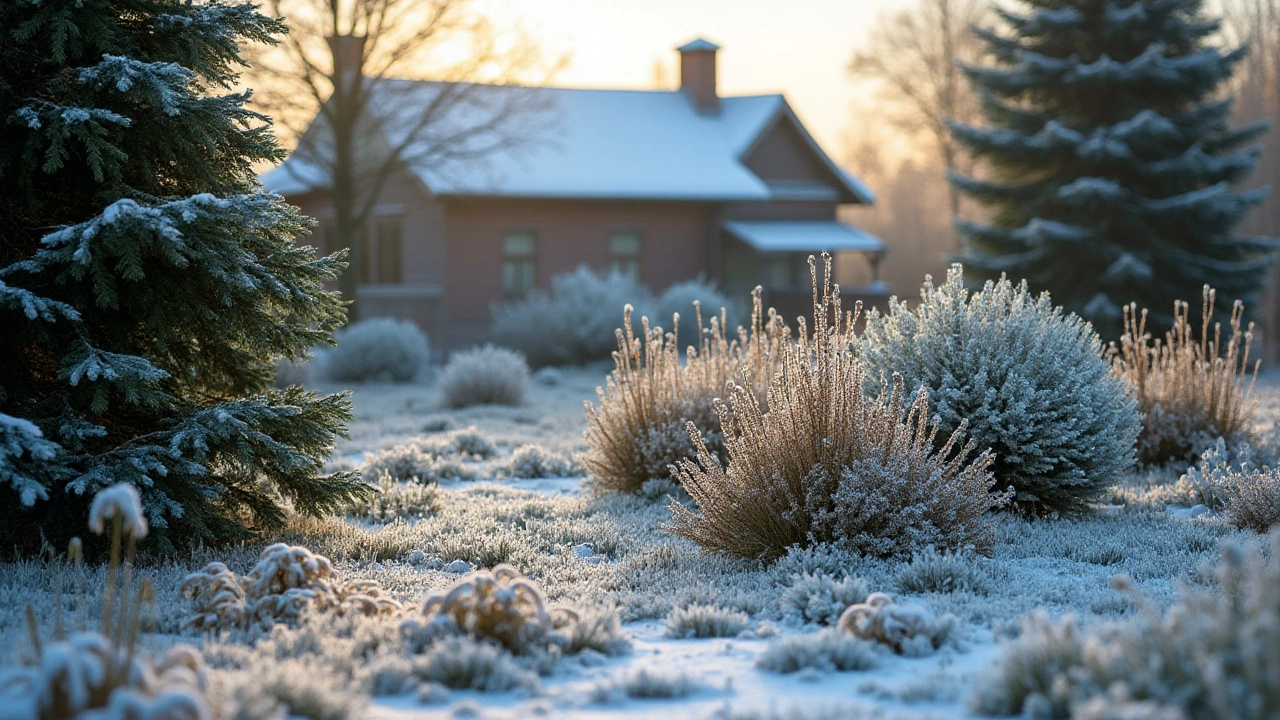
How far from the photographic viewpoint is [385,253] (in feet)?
92.1

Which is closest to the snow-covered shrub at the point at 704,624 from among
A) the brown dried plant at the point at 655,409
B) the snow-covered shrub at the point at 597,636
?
the snow-covered shrub at the point at 597,636

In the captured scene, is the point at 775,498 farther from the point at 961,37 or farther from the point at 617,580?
the point at 961,37

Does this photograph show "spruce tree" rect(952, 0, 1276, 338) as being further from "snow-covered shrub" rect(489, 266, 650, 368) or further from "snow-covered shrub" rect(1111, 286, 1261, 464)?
"snow-covered shrub" rect(1111, 286, 1261, 464)

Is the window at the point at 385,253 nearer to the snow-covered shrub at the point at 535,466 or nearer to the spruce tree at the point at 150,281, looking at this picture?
the snow-covered shrub at the point at 535,466

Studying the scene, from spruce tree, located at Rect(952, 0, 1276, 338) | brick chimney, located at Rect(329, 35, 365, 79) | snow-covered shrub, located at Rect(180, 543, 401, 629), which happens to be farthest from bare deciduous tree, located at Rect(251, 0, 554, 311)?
snow-covered shrub, located at Rect(180, 543, 401, 629)

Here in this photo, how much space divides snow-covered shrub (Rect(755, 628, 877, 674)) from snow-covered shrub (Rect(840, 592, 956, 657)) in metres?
0.14

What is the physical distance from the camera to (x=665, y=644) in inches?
186

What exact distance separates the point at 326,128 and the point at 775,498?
20.1 metres

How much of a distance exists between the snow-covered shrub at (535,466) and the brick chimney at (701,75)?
2150 centimetres

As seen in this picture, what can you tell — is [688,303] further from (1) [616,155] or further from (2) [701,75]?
(2) [701,75]

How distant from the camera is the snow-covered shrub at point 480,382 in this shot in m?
15.6

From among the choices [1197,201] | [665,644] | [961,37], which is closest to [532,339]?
[1197,201]

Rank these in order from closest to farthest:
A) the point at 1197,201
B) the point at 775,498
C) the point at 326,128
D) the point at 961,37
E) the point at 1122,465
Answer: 1. the point at 775,498
2. the point at 1122,465
3. the point at 1197,201
4. the point at 326,128
5. the point at 961,37

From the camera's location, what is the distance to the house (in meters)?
25.5
